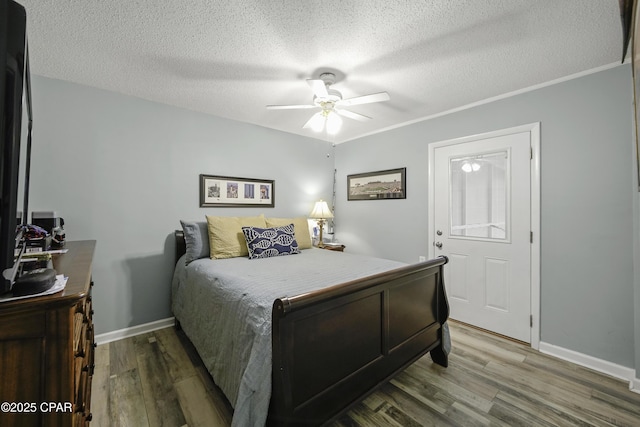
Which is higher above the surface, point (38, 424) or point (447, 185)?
point (447, 185)

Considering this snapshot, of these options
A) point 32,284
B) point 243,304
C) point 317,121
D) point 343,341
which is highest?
point 317,121

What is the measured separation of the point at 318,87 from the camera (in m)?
2.03

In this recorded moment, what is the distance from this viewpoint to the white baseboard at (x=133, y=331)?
99.2 inches

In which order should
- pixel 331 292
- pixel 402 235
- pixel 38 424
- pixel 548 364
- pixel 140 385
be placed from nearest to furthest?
1. pixel 38 424
2. pixel 331 292
3. pixel 140 385
4. pixel 548 364
5. pixel 402 235

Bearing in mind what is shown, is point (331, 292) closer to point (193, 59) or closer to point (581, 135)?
point (193, 59)

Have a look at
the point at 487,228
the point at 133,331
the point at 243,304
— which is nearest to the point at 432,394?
the point at 243,304

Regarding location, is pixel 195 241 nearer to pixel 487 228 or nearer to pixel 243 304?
pixel 243 304

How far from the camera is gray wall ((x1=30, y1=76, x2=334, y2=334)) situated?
234 cm

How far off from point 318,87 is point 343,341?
68.4 inches

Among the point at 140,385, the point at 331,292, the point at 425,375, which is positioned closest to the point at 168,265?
the point at 140,385

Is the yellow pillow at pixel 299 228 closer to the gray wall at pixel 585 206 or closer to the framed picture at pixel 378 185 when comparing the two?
the framed picture at pixel 378 185

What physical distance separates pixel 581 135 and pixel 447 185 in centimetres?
115

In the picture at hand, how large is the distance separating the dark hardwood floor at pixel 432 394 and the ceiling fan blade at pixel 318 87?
221cm

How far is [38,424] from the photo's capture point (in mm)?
738
